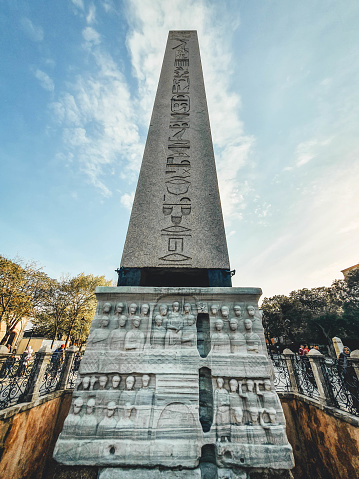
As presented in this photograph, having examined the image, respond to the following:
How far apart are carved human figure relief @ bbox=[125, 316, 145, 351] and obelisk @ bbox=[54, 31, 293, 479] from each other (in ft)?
0.04

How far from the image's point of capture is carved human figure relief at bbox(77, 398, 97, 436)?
2154 mm

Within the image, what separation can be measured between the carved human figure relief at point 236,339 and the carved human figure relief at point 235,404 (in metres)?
0.32

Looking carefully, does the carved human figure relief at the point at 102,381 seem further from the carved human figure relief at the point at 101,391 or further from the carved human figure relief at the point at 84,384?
the carved human figure relief at the point at 84,384

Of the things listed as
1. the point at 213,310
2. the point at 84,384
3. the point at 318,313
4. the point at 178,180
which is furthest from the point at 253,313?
the point at 318,313

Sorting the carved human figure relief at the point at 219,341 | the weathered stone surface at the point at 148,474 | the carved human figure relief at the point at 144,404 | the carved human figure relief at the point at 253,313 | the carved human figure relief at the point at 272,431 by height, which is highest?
the carved human figure relief at the point at 253,313

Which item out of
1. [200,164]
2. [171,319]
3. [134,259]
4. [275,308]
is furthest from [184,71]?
A: [275,308]

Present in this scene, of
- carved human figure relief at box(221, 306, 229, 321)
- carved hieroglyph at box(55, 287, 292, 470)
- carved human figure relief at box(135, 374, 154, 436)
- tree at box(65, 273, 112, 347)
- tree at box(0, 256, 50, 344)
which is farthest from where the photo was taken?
tree at box(65, 273, 112, 347)

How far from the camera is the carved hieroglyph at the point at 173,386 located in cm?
207

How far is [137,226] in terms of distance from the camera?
139 inches

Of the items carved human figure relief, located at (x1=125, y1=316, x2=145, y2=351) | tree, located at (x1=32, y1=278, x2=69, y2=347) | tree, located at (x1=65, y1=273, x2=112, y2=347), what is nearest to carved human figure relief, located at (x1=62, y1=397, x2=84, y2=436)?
carved human figure relief, located at (x1=125, y1=316, x2=145, y2=351)

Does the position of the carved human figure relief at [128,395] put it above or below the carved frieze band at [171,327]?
below

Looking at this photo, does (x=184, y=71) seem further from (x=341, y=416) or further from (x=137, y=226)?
(x=341, y=416)

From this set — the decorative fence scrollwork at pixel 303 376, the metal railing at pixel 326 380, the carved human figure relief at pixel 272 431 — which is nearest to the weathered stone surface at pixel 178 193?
the carved human figure relief at pixel 272 431

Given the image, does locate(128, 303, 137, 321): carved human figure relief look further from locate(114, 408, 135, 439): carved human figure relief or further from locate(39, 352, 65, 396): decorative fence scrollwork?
locate(39, 352, 65, 396): decorative fence scrollwork
